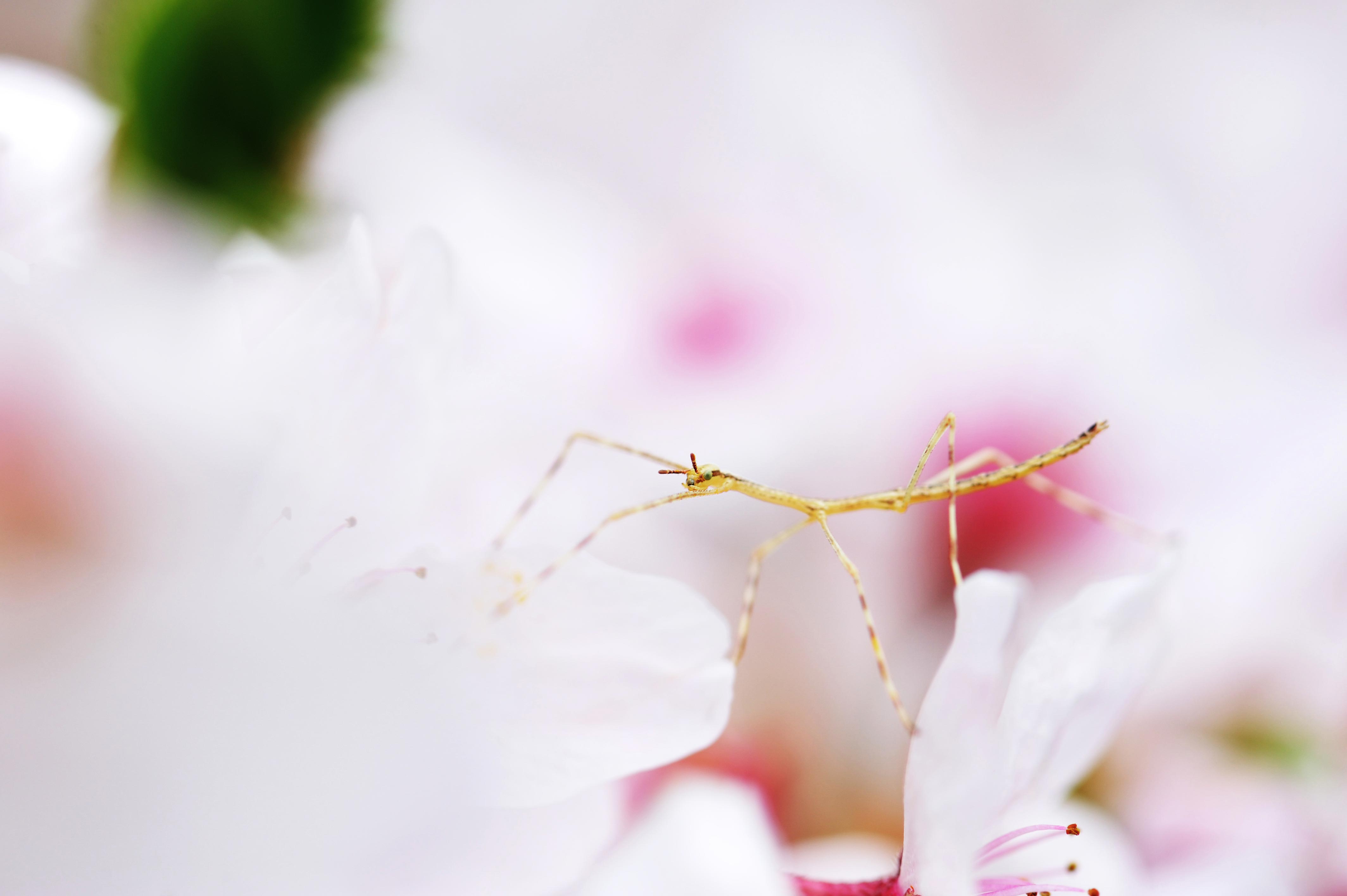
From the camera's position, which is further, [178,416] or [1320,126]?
[1320,126]

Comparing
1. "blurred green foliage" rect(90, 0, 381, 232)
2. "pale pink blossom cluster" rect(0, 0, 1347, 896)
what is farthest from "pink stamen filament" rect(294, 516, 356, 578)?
"blurred green foliage" rect(90, 0, 381, 232)

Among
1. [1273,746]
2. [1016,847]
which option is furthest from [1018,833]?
[1273,746]

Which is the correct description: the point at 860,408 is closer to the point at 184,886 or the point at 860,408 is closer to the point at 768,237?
the point at 768,237

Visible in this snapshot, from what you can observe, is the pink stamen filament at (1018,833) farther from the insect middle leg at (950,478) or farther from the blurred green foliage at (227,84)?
the blurred green foliage at (227,84)

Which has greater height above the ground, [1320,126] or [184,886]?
[1320,126]

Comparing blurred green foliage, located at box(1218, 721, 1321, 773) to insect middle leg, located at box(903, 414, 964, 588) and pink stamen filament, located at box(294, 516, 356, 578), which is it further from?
pink stamen filament, located at box(294, 516, 356, 578)

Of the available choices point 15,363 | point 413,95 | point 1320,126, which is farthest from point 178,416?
point 1320,126

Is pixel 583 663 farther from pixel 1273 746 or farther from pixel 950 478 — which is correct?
pixel 1273 746
